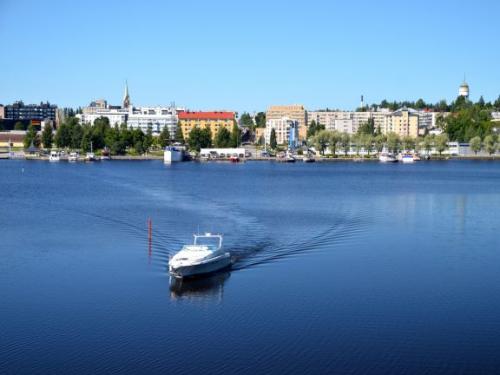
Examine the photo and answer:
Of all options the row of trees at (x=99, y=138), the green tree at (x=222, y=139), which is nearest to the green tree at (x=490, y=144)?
the green tree at (x=222, y=139)

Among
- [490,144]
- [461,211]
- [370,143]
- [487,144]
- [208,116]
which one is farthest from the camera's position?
[208,116]

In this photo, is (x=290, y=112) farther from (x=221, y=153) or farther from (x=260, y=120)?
(x=221, y=153)

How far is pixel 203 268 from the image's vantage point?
52.7 feet

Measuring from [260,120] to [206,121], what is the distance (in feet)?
94.1

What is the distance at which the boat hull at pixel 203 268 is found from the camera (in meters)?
15.6

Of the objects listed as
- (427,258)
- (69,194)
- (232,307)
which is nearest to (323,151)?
(69,194)

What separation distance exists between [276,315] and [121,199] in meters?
20.2

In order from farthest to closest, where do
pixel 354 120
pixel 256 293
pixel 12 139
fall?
pixel 354 120 < pixel 12 139 < pixel 256 293

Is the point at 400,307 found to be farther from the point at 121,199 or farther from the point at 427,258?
the point at 121,199

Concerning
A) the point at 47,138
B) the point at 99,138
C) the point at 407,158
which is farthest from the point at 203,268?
the point at 47,138

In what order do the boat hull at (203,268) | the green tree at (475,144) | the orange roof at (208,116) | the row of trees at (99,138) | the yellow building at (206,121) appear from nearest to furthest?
1. the boat hull at (203,268)
2. the row of trees at (99,138)
3. the green tree at (475,144)
4. the yellow building at (206,121)
5. the orange roof at (208,116)

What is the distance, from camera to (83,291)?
593 inches

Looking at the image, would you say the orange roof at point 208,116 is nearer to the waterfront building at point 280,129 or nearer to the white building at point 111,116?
the waterfront building at point 280,129

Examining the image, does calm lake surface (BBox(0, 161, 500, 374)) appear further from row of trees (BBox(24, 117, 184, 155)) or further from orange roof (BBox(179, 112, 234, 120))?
orange roof (BBox(179, 112, 234, 120))
